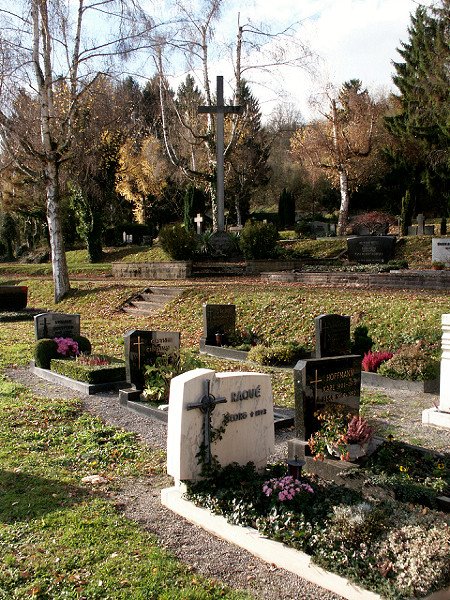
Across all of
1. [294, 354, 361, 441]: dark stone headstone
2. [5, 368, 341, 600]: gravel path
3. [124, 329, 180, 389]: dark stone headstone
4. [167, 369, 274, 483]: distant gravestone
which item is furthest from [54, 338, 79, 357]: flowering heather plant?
[167, 369, 274, 483]: distant gravestone

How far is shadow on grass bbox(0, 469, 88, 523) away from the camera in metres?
5.76

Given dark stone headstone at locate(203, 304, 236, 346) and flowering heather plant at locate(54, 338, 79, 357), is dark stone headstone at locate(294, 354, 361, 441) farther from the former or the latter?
dark stone headstone at locate(203, 304, 236, 346)

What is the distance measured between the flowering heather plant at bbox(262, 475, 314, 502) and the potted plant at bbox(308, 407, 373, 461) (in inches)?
46.2

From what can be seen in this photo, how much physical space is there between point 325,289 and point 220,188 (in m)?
12.6

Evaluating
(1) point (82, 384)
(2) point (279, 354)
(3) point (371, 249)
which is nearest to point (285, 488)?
(1) point (82, 384)

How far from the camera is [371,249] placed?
2816 centimetres

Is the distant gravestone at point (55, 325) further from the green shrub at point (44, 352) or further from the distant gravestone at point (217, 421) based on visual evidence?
the distant gravestone at point (217, 421)

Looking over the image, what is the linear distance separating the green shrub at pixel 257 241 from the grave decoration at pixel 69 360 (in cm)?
1512

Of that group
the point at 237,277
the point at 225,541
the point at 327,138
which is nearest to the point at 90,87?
the point at 237,277

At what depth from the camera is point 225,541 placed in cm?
527

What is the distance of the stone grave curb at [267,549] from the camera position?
4309mm

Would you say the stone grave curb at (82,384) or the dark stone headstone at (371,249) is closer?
the stone grave curb at (82,384)

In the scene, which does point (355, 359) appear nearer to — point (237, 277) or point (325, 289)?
point (325, 289)

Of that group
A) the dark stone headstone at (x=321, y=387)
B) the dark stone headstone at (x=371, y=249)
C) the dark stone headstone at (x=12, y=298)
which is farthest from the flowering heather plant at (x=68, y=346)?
the dark stone headstone at (x=371, y=249)
